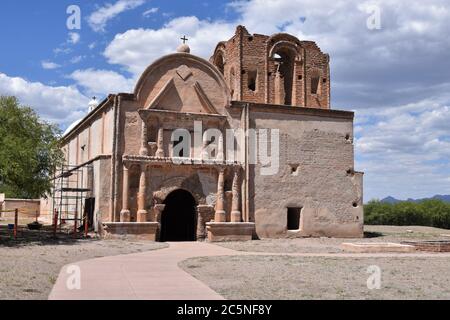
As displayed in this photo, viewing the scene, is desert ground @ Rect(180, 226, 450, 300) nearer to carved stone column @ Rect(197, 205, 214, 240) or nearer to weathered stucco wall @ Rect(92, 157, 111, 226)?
carved stone column @ Rect(197, 205, 214, 240)

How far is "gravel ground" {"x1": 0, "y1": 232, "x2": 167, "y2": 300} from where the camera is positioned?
9758 mm

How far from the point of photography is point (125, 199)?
74.4ft

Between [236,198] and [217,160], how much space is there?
1.96m

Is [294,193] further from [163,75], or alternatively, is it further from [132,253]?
[132,253]

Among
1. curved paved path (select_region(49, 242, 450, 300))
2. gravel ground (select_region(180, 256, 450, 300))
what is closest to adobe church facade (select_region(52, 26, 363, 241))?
curved paved path (select_region(49, 242, 450, 300))

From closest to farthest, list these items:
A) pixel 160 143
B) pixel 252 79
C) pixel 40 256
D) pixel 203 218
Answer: pixel 40 256, pixel 160 143, pixel 203 218, pixel 252 79

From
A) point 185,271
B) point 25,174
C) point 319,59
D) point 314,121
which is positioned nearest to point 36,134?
point 25,174

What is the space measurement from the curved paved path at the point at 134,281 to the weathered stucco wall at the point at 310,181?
9459 millimetres

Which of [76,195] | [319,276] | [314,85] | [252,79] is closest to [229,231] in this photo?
[76,195]

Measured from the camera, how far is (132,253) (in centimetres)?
1716

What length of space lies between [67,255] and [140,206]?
7.27m

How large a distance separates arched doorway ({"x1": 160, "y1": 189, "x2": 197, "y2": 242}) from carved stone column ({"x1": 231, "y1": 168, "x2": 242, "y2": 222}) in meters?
2.19

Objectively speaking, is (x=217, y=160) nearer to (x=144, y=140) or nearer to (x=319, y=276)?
(x=144, y=140)

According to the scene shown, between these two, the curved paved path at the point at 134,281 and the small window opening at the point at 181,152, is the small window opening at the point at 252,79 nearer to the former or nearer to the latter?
the small window opening at the point at 181,152
